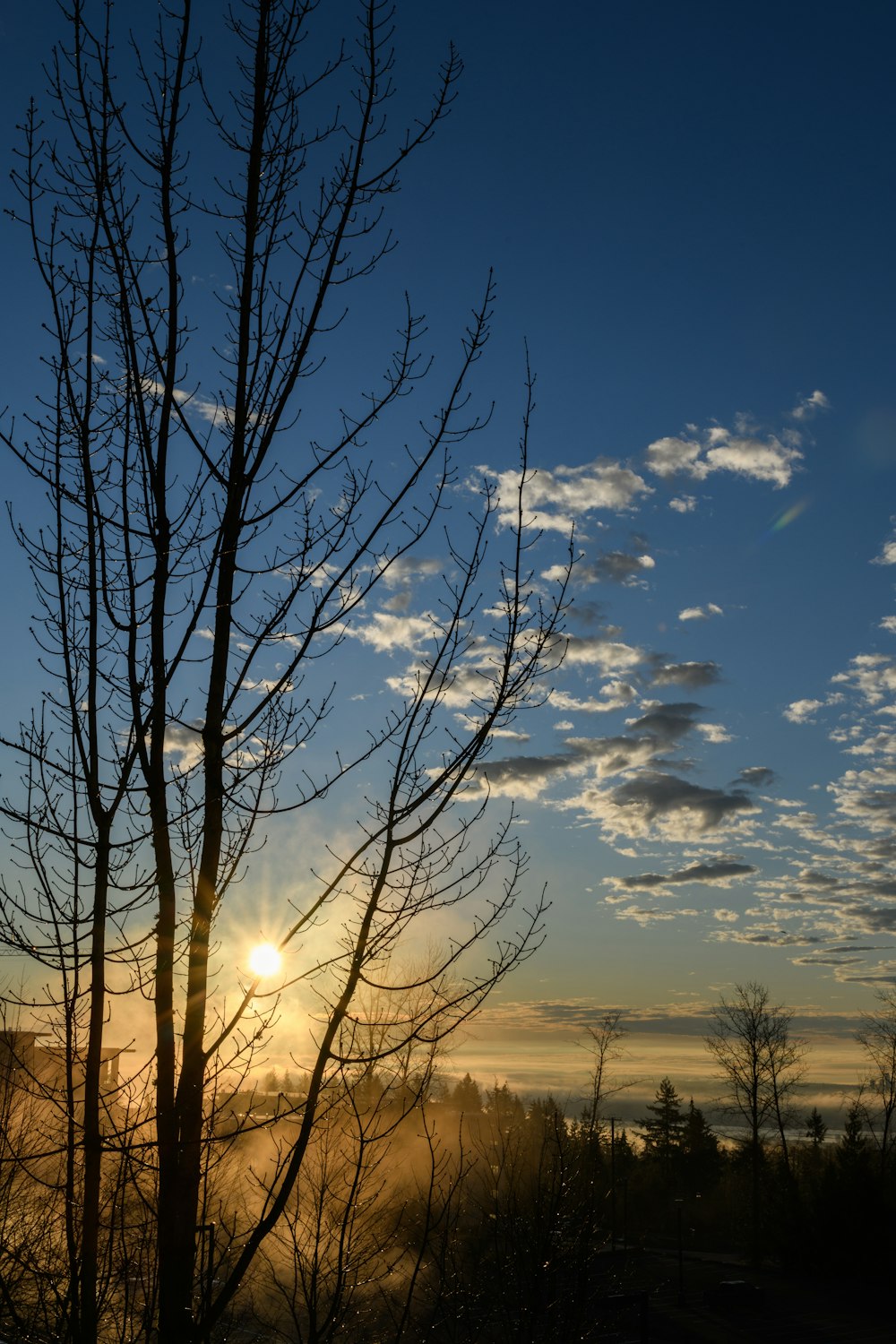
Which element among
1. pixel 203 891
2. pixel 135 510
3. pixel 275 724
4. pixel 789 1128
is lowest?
pixel 789 1128

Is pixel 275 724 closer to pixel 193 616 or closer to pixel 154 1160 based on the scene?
pixel 193 616

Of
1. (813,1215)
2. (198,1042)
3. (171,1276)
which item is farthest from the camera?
(813,1215)

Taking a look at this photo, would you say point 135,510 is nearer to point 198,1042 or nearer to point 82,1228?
point 198,1042

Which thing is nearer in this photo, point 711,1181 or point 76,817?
point 76,817

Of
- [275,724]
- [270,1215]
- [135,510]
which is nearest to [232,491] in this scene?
[135,510]

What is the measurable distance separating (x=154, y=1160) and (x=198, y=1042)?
0.73m

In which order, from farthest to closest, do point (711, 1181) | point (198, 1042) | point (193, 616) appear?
point (711, 1181), point (193, 616), point (198, 1042)

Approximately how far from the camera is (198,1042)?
2.35 m

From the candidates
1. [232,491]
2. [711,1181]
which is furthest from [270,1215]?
[711,1181]

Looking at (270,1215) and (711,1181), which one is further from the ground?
(270,1215)

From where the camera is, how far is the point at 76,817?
10.8 ft

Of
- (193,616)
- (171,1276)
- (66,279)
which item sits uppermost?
(66,279)

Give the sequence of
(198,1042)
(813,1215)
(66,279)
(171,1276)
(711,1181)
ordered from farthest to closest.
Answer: (711,1181), (813,1215), (66,279), (198,1042), (171,1276)

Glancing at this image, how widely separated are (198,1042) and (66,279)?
2.25 metres
